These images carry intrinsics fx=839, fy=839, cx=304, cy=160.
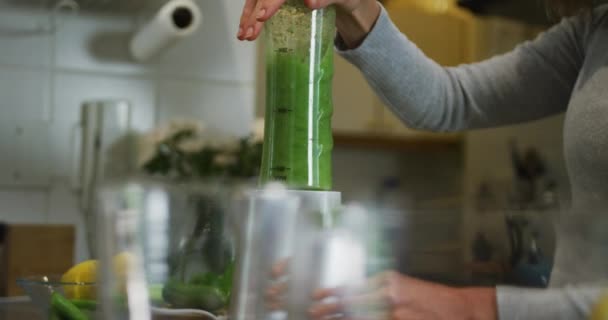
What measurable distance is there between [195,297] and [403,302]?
0.11 metres

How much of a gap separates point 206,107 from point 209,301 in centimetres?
142

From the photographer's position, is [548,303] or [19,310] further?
[19,310]

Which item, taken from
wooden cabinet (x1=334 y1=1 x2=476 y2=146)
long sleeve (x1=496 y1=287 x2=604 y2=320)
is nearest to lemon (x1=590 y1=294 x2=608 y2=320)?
long sleeve (x1=496 y1=287 x2=604 y2=320)

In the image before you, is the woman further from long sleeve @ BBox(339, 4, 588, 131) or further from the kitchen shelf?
the kitchen shelf

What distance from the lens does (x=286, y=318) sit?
0.32 metres

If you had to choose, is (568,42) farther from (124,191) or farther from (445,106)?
(124,191)

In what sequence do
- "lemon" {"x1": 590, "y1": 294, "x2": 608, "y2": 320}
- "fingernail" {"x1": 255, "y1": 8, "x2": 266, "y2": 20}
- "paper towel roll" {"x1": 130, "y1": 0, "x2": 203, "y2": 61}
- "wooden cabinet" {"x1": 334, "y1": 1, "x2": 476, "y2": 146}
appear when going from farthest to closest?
"wooden cabinet" {"x1": 334, "y1": 1, "x2": 476, "y2": 146} → "paper towel roll" {"x1": 130, "y1": 0, "x2": 203, "y2": 61} → "fingernail" {"x1": 255, "y1": 8, "x2": 266, "y2": 20} → "lemon" {"x1": 590, "y1": 294, "x2": 608, "y2": 320}

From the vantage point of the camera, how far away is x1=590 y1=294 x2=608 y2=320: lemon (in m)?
0.32

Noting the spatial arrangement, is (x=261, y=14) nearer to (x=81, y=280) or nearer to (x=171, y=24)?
(x=81, y=280)

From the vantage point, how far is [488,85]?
2.62 ft

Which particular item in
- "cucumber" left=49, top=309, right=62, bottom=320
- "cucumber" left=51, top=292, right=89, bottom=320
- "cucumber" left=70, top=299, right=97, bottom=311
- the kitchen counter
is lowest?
the kitchen counter

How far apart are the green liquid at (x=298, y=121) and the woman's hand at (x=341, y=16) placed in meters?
0.02

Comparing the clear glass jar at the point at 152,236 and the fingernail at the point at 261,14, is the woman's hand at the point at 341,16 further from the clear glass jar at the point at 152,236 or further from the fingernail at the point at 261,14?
the clear glass jar at the point at 152,236

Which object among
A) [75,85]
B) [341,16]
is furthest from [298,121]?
[75,85]
